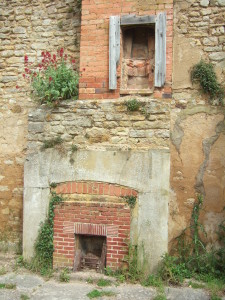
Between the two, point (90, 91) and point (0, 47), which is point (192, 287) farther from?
point (0, 47)

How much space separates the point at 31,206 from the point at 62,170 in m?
0.78

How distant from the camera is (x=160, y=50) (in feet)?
15.6

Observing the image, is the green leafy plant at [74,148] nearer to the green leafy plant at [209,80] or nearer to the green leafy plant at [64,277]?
the green leafy plant at [64,277]

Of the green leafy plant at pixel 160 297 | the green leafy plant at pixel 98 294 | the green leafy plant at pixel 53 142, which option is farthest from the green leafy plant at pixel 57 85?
the green leafy plant at pixel 160 297

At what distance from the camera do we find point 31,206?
4.87m

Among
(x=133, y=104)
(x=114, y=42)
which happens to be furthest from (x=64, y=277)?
(x=114, y=42)

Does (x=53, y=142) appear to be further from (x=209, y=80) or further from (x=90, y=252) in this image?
(x=209, y=80)

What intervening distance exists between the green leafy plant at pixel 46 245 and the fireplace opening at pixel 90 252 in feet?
1.35

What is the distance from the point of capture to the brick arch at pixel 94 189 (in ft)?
15.0

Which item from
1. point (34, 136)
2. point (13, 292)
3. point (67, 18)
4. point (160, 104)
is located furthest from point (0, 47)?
point (13, 292)

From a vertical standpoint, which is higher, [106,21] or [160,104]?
[106,21]

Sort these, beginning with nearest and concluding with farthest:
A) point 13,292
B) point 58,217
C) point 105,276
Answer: point 13,292 → point 105,276 → point 58,217

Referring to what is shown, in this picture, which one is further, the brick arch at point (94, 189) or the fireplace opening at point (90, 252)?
the fireplace opening at point (90, 252)

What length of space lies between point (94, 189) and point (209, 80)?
252cm
